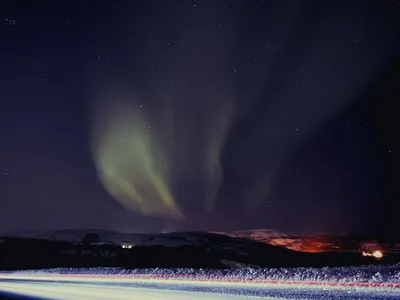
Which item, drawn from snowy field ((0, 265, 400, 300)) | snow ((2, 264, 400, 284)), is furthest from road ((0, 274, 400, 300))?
snow ((2, 264, 400, 284))

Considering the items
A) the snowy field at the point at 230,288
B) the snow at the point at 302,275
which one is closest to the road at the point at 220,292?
the snowy field at the point at 230,288

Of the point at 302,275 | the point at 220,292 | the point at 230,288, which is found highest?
the point at 302,275

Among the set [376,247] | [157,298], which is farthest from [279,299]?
[376,247]

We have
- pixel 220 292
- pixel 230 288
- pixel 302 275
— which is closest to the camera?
pixel 220 292

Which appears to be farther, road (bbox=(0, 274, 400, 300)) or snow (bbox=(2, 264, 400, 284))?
snow (bbox=(2, 264, 400, 284))

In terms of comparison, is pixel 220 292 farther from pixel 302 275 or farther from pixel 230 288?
pixel 302 275

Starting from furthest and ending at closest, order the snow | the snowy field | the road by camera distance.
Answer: the snow
the snowy field
the road

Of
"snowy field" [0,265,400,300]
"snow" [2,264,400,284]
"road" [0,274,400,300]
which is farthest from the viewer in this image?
"snow" [2,264,400,284]

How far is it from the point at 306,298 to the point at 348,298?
4.44 feet

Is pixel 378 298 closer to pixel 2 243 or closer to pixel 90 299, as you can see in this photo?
pixel 90 299

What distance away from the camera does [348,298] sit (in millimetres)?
14719

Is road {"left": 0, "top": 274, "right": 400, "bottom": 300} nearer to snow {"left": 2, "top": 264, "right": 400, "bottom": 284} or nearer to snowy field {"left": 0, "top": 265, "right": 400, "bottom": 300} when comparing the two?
snowy field {"left": 0, "top": 265, "right": 400, "bottom": 300}

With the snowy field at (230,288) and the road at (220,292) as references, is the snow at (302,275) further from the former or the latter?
the road at (220,292)

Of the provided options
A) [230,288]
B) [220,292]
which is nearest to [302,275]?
[230,288]
